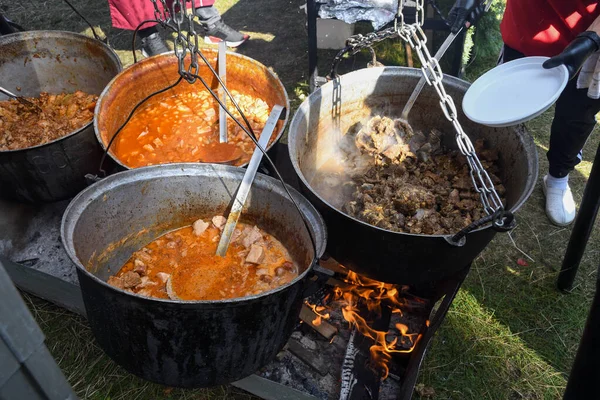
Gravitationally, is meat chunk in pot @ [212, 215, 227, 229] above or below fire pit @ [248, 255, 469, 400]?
above

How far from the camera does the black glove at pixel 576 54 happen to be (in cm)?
215

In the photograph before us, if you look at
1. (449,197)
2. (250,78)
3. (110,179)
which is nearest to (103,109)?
(110,179)

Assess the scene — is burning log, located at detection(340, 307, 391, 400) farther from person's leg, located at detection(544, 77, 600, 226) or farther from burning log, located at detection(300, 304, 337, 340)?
person's leg, located at detection(544, 77, 600, 226)

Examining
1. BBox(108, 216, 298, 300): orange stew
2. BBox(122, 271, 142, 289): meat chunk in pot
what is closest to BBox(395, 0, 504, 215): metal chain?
BBox(108, 216, 298, 300): orange stew

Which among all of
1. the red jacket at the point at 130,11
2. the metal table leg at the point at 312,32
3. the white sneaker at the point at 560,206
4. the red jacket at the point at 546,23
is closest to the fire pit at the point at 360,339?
the white sneaker at the point at 560,206

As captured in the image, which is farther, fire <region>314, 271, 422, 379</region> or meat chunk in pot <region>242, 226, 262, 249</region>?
fire <region>314, 271, 422, 379</region>

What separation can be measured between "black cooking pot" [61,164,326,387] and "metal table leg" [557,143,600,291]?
73.4 inches

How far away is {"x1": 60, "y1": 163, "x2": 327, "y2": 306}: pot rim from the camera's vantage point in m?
1.83

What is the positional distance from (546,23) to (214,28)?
4099 mm

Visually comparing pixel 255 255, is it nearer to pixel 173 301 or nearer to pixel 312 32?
pixel 173 301

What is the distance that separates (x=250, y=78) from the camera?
3496 mm

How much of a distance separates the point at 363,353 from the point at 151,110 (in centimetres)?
233

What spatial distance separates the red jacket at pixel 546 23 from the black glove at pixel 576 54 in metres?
0.89

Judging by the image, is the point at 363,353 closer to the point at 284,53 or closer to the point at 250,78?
the point at 250,78
